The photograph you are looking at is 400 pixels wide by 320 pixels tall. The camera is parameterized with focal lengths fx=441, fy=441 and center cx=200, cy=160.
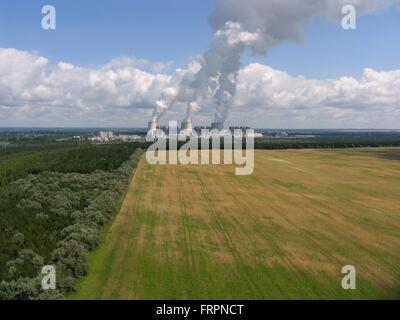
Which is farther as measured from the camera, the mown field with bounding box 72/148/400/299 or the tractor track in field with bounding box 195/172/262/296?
the tractor track in field with bounding box 195/172/262/296

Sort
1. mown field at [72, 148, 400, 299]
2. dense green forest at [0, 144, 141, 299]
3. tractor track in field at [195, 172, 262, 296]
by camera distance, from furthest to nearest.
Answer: tractor track in field at [195, 172, 262, 296] < mown field at [72, 148, 400, 299] < dense green forest at [0, 144, 141, 299]

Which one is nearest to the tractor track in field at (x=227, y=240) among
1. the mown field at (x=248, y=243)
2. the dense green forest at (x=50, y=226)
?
the mown field at (x=248, y=243)

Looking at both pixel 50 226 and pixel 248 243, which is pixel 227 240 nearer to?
pixel 248 243

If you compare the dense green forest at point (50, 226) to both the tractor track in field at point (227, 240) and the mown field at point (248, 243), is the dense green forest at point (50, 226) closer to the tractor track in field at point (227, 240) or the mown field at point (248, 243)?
the mown field at point (248, 243)

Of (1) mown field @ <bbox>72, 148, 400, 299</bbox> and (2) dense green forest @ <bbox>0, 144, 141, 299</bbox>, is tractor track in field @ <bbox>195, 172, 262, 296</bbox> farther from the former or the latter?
(2) dense green forest @ <bbox>0, 144, 141, 299</bbox>

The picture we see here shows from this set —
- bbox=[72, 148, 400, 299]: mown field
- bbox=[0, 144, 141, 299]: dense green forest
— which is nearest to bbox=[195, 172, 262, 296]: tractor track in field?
bbox=[72, 148, 400, 299]: mown field

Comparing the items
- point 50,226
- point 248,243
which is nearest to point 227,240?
point 248,243

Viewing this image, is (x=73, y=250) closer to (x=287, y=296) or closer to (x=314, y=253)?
→ (x=287, y=296)
